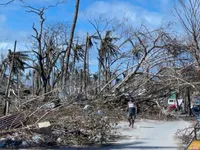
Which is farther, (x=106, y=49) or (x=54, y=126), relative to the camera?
(x=106, y=49)

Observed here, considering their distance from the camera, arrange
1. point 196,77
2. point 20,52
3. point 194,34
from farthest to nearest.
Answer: point 20,52 < point 196,77 < point 194,34

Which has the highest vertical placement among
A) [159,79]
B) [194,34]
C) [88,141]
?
[194,34]

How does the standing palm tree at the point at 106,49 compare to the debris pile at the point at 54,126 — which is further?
the standing palm tree at the point at 106,49

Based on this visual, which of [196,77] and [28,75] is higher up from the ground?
[28,75]

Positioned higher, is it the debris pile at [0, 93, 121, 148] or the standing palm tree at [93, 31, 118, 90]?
the standing palm tree at [93, 31, 118, 90]

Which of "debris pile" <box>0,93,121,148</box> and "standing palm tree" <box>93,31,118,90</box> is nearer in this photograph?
"debris pile" <box>0,93,121,148</box>

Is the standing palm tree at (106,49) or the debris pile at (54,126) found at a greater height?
the standing palm tree at (106,49)

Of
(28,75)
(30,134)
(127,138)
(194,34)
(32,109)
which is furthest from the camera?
(28,75)

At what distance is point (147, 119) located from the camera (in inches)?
1069

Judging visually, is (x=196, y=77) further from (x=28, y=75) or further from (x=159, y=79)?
(x=28, y=75)

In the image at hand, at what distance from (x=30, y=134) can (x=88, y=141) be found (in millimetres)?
2083

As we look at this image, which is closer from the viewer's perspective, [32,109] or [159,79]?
[32,109]

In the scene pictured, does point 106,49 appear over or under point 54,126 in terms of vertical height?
over

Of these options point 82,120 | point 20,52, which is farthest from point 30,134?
point 20,52
